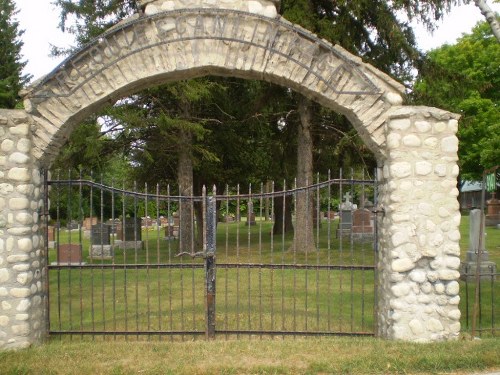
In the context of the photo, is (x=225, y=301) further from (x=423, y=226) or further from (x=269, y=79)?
(x=269, y=79)

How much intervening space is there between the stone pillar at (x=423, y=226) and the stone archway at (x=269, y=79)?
12 millimetres

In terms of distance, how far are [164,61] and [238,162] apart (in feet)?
52.9

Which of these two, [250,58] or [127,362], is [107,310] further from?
[250,58]

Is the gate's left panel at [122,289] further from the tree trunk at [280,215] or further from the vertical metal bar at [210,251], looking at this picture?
the tree trunk at [280,215]

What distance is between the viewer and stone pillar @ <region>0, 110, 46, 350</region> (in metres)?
6.14

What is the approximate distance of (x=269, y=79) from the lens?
6680mm

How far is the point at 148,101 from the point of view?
18.0 metres

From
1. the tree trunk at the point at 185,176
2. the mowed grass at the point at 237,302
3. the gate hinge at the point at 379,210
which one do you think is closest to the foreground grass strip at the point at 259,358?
the mowed grass at the point at 237,302

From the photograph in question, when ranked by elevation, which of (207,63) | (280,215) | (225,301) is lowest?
(225,301)

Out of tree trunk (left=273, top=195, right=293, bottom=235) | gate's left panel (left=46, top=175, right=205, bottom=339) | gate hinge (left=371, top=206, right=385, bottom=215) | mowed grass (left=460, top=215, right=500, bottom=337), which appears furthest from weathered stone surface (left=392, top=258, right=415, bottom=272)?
tree trunk (left=273, top=195, right=293, bottom=235)

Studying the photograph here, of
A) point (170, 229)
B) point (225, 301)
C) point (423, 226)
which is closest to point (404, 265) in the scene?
point (423, 226)

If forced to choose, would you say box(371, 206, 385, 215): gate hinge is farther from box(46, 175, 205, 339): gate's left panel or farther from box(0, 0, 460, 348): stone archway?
box(46, 175, 205, 339): gate's left panel

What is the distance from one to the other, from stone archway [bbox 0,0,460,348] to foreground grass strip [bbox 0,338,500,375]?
507 millimetres

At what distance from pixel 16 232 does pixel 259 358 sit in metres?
3.19
